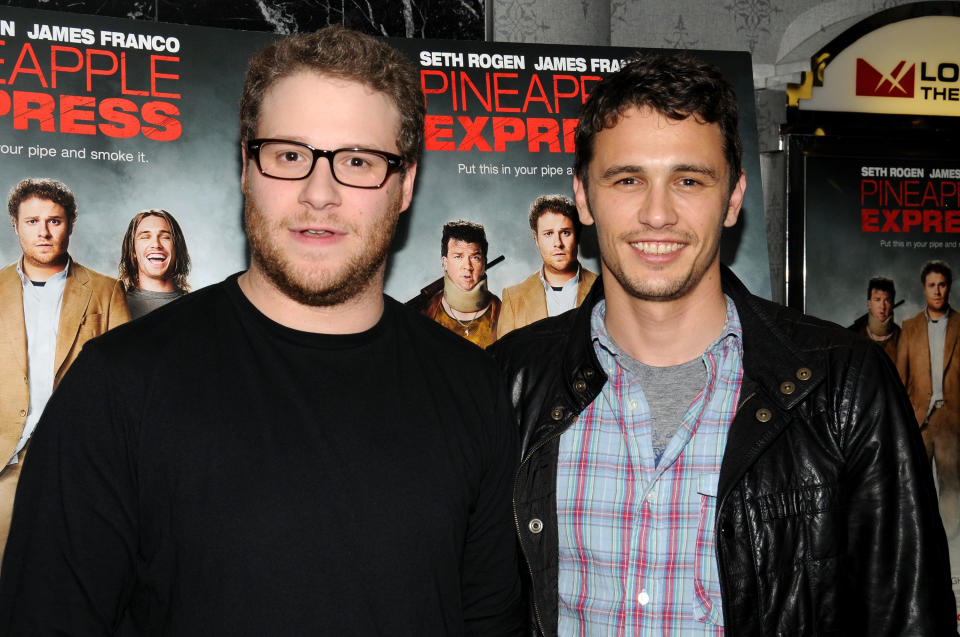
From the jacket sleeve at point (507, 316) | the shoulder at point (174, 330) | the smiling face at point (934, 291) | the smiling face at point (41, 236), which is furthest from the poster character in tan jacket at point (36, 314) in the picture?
the smiling face at point (934, 291)

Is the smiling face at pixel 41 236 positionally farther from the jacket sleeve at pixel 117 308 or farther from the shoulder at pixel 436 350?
the shoulder at pixel 436 350

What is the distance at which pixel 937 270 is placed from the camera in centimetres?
351

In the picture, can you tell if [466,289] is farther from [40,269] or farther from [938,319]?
[938,319]

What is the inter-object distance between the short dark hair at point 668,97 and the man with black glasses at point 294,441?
48 cm

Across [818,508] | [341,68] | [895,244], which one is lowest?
[818,508]

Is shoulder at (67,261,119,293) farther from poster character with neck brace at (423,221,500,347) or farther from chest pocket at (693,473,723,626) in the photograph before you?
chest pocket at (693,473,723,626)

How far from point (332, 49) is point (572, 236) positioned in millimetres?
1294

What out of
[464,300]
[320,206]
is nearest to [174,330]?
[320,206]

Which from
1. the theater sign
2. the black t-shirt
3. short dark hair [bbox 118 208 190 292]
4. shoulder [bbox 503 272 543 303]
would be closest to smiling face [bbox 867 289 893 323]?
the theater sign

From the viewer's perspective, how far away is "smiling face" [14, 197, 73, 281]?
2287mm

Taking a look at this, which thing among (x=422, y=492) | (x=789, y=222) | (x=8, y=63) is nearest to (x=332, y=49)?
(x=422, y=492)

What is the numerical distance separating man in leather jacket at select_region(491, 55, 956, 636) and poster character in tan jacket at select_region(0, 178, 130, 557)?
126 centimetres

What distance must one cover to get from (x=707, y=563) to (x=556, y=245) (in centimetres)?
127

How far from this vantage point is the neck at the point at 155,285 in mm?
2415
